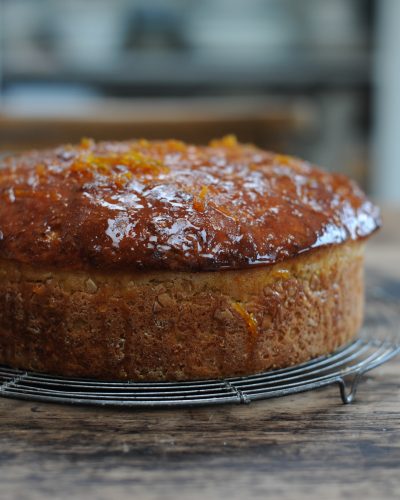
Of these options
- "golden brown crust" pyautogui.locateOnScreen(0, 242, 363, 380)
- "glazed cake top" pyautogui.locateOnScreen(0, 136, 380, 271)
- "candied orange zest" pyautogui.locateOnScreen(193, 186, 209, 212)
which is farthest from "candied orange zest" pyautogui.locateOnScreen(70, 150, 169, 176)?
"golden brown crust" pyautogui.locateOnScreen(0, 242, 363, 380)

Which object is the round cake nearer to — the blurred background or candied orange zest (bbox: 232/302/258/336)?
candied orange zest (bbox: 232/302/258/336)

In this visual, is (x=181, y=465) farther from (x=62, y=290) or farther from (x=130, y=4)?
(x=130, y=4)

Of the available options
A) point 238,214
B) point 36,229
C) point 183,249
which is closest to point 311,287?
point 238,214

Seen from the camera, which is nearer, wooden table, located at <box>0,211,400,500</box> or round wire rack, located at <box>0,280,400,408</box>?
wooden table, located at <box>0,211,400,500</box>

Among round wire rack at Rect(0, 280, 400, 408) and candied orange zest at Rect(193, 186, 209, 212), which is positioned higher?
candied orange zest at Rect(193, 186, 209, 212)

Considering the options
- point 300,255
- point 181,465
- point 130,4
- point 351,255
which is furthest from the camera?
point 130,4

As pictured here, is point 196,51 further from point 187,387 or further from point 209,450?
point 209,450
